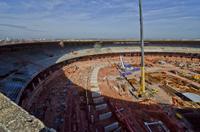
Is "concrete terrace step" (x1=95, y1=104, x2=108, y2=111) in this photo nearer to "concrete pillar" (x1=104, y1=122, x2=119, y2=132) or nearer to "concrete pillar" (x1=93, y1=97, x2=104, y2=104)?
"concrete pillar" (x1=93, y1=97, x2=104, y2=104)

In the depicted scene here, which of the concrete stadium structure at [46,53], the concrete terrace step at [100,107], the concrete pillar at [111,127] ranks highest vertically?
the concrete stadium structure at [46,53]

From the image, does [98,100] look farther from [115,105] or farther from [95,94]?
[115,105]

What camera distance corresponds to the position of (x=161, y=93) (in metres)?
17.5

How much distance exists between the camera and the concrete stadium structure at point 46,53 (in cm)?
1669

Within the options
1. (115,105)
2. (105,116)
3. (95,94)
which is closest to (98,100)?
(95,94)

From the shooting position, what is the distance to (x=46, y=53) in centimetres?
3077

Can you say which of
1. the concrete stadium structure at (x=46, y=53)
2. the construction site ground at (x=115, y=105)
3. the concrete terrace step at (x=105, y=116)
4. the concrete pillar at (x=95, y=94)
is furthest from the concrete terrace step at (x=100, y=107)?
the concrete stadium structure at (x=46, y=53)

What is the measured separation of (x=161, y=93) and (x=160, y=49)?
2620 centimetres

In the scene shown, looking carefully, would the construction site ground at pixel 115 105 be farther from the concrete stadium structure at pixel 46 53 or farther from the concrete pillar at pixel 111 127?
the concrete stadium structure at pixel 46 53

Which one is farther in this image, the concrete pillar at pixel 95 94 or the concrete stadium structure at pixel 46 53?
the concrete stadium structure at pixel 46 53

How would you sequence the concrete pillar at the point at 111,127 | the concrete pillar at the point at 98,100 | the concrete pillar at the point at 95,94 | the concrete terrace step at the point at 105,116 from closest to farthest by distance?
the concrete pillar at the point at 111,127 → the concrete terrace step at the point at 105,116 → the concrete pillar at the point at 98,100 → the concrete pillar at the point at 95,94

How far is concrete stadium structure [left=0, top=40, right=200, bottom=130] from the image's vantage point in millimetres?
16692

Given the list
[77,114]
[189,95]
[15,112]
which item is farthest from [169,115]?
[15,112]

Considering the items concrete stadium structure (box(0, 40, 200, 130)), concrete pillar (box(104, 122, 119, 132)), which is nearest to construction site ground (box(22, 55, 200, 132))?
concrete pillar (box(104, 122, 119, 132))
